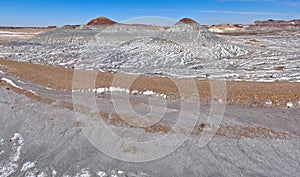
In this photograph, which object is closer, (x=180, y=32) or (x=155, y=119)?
(x=155, y=119)

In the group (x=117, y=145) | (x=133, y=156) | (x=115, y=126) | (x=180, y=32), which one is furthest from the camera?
(x=180, y=32)

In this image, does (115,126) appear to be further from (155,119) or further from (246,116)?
(246,116)

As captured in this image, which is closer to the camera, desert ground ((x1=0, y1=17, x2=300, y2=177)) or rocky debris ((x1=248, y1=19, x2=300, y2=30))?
desert ground ((x1=0, y1=17, x2=300, y2=177))

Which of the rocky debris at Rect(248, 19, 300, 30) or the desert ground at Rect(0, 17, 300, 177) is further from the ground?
the rocky debris at Rect(248, 19, 300, 30)

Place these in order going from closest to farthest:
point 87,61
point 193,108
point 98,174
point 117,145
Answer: point 98,174, point 117,145, point 193,108, point 87,61

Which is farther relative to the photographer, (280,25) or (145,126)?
(280,25)

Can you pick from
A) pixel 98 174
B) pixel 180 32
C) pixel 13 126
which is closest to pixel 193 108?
pixel 98 174

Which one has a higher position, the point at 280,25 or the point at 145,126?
the point at 280,25

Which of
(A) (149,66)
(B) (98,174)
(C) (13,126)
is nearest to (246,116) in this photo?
(B) (98,174)

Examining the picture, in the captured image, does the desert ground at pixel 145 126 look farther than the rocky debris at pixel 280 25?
No

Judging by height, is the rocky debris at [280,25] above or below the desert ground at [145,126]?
above
